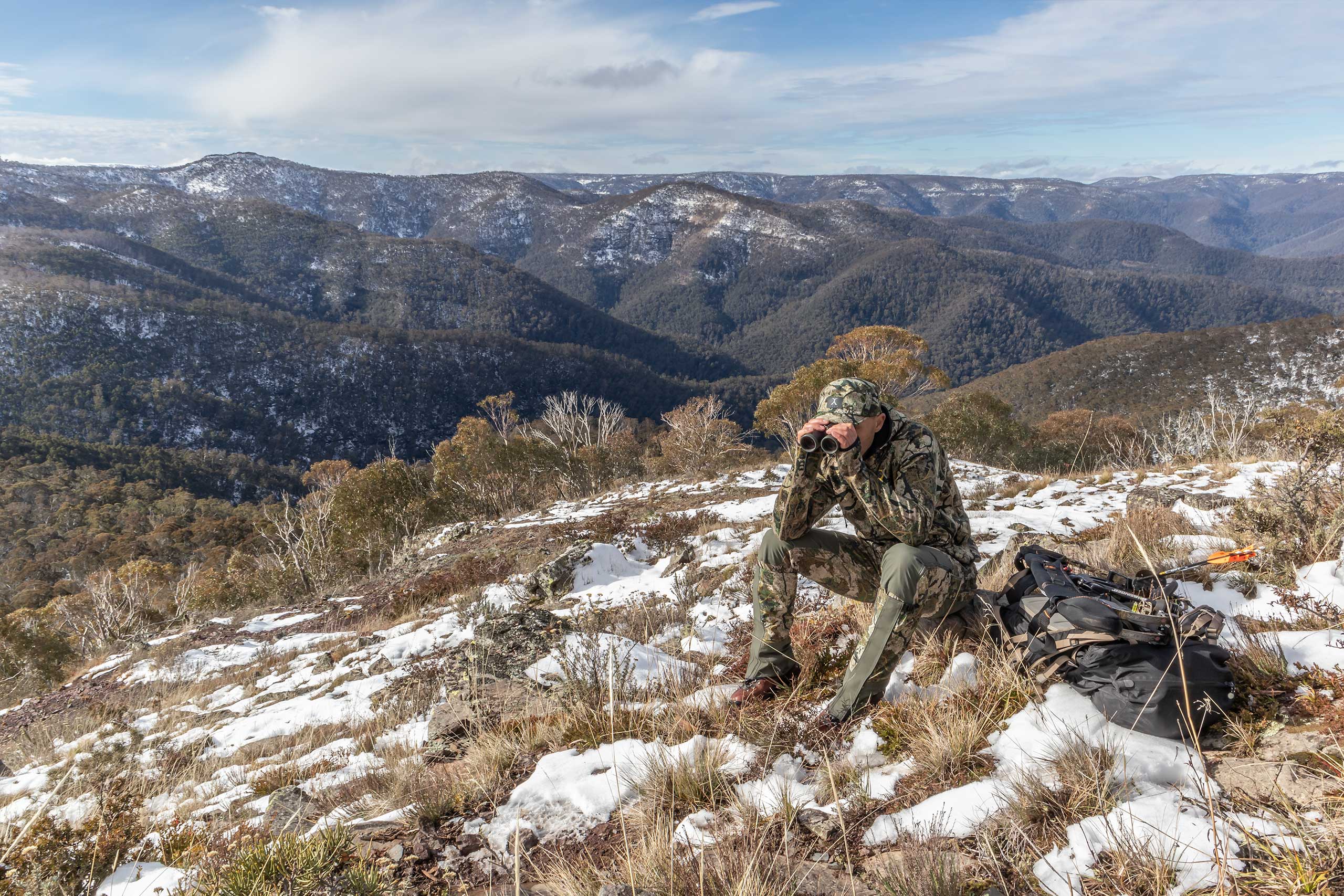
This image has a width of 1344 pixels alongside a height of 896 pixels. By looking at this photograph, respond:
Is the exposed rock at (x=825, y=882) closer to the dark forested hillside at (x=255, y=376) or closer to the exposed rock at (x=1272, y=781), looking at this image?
the exposed rock at (x=1272, y=781)

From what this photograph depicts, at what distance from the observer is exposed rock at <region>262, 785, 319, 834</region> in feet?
8.03

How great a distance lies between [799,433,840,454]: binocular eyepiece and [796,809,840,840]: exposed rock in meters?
1.32

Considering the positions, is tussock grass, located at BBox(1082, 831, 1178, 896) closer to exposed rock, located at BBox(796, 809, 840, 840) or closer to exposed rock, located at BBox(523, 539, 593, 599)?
exposed rock, located at BBox(796, 809, 840, 840)

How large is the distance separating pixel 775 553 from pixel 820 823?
1.24 meters

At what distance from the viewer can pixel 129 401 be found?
99062mm

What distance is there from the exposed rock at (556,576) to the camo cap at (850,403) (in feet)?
16.1

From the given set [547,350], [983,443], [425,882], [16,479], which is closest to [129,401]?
[16,479]

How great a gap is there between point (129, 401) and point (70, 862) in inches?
5130

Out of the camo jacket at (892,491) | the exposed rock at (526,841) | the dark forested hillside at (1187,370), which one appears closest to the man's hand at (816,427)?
the camo jacket at (892,491)

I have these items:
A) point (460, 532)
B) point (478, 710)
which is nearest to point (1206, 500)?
point (478, 710)

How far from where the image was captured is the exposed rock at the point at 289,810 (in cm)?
245

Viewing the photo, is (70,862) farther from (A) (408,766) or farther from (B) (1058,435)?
(B) (1058,435)

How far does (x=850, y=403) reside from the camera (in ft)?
8.55

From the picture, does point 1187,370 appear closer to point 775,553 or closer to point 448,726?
point 775,553
